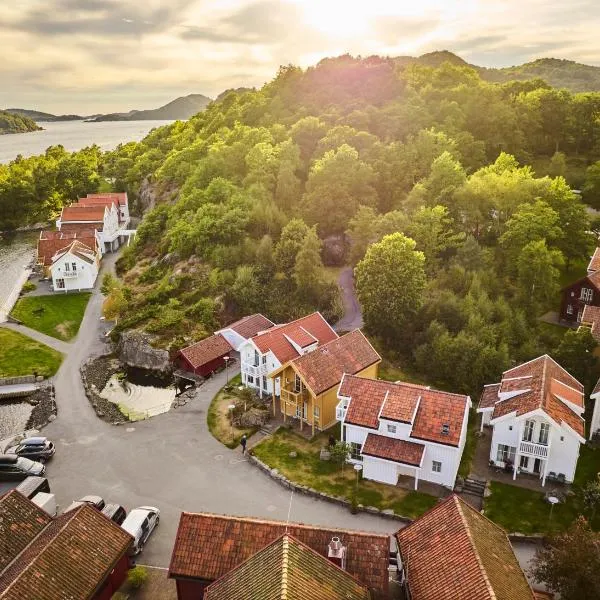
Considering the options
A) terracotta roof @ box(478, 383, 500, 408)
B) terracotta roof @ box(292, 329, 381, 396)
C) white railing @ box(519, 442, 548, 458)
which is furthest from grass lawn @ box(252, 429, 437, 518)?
terracotta roof @ box(478, 383, 500, 408)

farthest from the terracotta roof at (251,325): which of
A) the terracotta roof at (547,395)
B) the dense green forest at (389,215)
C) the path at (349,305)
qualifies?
the terracotta roof at (547,395)

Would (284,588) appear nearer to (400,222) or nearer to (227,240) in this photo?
(400,222)

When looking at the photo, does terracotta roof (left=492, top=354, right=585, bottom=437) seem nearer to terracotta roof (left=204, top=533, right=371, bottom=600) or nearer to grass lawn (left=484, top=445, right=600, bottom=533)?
grass lawn (left=484, top=445, right=600, bottom=533)

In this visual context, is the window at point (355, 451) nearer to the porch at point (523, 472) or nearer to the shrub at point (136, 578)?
the porch at point (523, 472)

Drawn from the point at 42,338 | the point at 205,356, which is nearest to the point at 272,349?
the point at 205,356

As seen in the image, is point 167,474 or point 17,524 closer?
point 17,524

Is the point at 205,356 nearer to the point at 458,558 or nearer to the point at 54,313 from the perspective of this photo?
the point at 54,313
